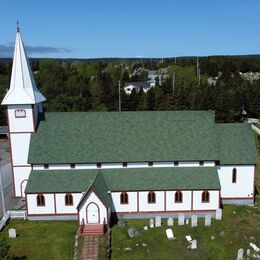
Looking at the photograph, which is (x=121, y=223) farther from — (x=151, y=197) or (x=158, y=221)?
(x=151, y=197)

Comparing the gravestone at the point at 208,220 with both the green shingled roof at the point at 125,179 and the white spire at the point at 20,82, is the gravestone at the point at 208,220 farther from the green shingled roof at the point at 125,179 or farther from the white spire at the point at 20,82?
the white spire at the point at 20,82

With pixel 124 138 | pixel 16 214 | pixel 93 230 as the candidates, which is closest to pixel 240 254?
pixel 93 230

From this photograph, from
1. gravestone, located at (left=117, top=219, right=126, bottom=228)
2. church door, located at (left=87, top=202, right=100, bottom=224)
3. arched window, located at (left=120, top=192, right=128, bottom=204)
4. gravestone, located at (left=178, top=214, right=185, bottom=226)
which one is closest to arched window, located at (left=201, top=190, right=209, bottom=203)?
gravestone, located at (left=178, top=214, right=185, bottom=226)

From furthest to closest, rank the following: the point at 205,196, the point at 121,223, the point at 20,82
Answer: the point at 20,82 → the point at 205,196 → the point at 121,223

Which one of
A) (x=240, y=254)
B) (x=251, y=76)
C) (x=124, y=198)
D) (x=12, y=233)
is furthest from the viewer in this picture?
(x=251, y=76)

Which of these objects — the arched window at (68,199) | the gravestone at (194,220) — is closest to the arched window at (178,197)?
the gravestone at (194,220)

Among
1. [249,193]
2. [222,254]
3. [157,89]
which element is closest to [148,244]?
[222,254]

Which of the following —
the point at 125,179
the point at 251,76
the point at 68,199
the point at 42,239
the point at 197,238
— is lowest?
the point at 197,238
